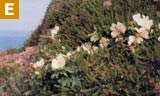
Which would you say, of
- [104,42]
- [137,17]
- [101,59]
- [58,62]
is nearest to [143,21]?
[137,17]

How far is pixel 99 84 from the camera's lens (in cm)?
558

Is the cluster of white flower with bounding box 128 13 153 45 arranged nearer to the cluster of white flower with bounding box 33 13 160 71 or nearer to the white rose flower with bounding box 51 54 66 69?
the cluster of white flower with bounding box 33 13 160 71

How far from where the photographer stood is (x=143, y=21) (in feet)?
19.3

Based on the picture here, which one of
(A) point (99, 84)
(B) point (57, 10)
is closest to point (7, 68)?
(B) point (57, 10)

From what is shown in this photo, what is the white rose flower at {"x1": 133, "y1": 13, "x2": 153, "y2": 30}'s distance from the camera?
5861 millimetres

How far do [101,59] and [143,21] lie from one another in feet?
2.04

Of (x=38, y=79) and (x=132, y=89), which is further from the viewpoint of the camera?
(x=38, y=79)

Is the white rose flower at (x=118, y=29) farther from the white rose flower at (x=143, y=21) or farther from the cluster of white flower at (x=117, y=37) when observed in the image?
the white rose flower at (x=143, y=21)

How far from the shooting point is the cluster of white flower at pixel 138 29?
5766 millimetres

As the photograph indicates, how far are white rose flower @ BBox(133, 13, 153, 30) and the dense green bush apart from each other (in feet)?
0.16

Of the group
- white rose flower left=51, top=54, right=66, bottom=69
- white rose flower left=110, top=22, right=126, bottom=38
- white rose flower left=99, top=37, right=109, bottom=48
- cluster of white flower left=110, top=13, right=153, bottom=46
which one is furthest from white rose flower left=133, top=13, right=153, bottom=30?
white rose flower left=51, top=54, right=66, bottom=69

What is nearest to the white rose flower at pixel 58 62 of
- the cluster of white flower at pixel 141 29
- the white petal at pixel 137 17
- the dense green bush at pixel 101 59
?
the dense green bush at pixel 101 59

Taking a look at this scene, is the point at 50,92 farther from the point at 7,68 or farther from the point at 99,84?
the point at 7,68

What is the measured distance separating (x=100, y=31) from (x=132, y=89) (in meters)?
1.00
